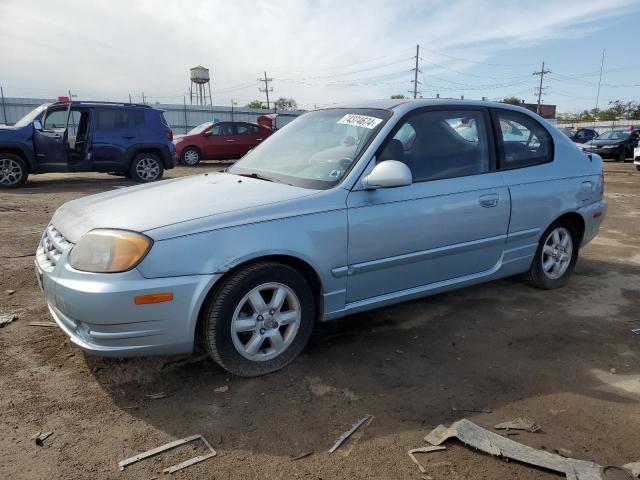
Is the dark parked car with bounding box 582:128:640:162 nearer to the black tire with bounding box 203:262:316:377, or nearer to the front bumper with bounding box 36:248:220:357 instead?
the black tire with bounding box 203:262:316:377

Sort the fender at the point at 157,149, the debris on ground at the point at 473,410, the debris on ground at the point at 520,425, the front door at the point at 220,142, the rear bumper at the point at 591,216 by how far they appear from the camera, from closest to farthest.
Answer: the debris on ground at the point at 520,425, the debris on ground at the point at 473,410, the rear bumper at the point at 591,216, the fender at the point at 157,149, the front door at the point at 220,142

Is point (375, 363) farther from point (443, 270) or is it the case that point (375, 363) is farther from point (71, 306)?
point (71, 306)

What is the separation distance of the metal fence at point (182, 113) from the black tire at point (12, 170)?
16545 mm

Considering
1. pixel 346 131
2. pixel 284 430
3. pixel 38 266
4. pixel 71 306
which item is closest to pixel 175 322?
pixel 71 306

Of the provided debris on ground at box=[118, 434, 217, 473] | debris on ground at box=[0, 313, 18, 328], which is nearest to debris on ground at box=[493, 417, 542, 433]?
debris on ground at box=[118, 434, 217, 473]

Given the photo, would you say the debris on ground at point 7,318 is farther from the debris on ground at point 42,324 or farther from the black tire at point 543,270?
the black tire at point 543,270

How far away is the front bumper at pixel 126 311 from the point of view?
8.27ft

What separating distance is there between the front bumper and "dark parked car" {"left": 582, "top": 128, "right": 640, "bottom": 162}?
71.5ft

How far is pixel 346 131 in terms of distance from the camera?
356cm

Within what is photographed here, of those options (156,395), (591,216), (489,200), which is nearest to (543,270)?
→ (591,216)

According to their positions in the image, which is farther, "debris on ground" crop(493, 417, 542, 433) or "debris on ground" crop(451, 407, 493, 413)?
"debris on ground" crop(451, 407, 493, 413)

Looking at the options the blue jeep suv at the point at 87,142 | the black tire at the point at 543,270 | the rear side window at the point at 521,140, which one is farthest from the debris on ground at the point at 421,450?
the blue jeep suv at the point at 87,142

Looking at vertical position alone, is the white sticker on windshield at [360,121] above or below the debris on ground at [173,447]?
above

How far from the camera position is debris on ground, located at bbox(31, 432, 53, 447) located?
237cm
